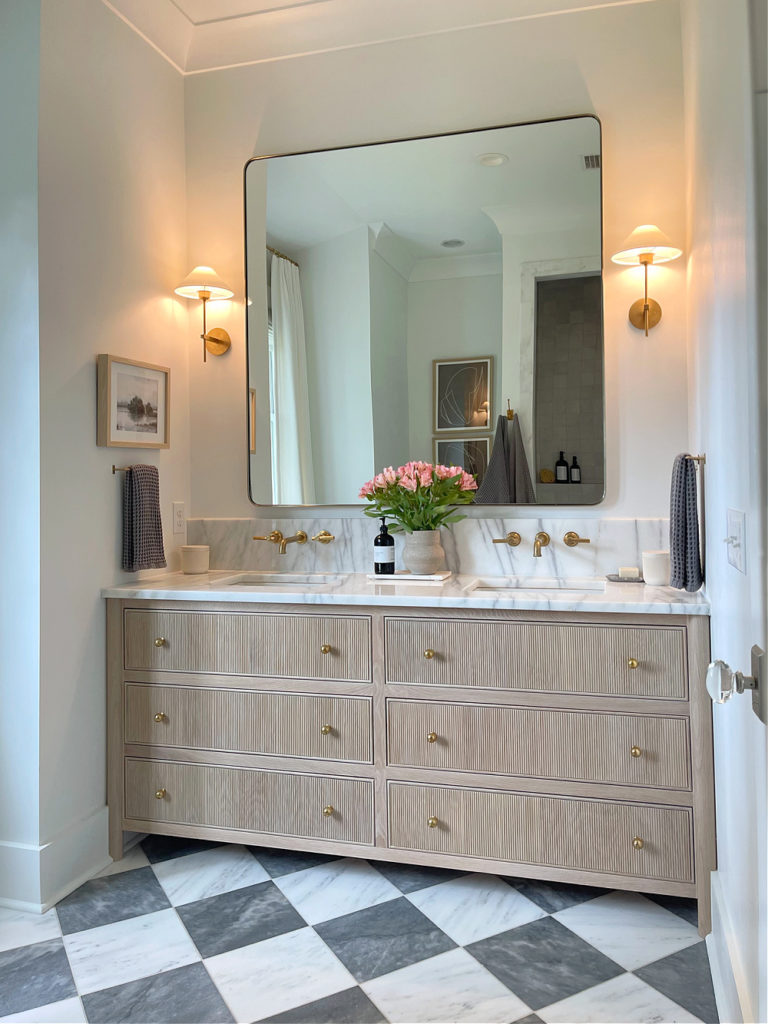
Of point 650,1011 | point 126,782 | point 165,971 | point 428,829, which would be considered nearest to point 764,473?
point 650,1011

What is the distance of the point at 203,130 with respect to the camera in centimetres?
309

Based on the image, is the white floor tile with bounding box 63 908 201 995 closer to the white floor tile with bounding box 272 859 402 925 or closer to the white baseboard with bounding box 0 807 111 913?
the white baseboard with bounding box 0 807 111 913

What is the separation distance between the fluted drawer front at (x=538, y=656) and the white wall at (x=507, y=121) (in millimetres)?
642

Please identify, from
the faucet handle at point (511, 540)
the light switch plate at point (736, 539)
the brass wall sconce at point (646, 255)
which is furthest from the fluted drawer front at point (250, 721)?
the brass wall sconce at point (646, 255)

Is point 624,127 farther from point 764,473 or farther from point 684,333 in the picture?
point 764,473

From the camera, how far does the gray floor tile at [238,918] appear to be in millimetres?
2076

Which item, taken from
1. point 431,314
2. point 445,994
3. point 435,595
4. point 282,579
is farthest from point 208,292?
point 445,994

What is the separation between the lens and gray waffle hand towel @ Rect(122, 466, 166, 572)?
268 centimetres

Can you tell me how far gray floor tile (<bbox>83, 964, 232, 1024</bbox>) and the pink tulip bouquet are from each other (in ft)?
4.57

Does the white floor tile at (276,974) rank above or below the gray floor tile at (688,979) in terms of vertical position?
below

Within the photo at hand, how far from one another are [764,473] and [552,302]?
1.71 meters

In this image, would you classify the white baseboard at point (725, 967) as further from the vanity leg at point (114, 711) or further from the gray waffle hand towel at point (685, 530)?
the vanity leg at point (114, 711)

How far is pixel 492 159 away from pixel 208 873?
2435 mm

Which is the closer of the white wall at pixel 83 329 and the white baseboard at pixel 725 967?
the white baseboard at pixel 725 967
